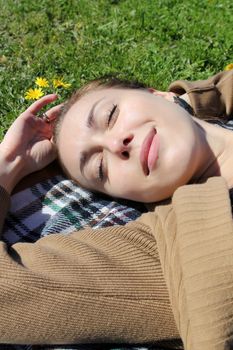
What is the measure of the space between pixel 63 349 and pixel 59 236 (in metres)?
0.48

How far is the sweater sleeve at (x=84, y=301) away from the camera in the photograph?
7.80ft

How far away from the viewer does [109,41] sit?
4.54 m

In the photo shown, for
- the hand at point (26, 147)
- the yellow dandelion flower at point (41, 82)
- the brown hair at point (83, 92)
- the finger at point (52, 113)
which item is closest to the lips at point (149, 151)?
the brown hair at point (83, 92)

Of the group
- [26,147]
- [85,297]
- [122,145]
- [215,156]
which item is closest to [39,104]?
[26,147]

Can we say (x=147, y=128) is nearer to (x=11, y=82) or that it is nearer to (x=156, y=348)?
(x=156, y=348)

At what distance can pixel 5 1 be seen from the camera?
5.07 m

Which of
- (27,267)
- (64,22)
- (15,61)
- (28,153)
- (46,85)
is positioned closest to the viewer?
(27,267)

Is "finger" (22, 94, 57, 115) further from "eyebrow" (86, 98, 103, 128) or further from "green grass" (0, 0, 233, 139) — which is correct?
"eyebrow" (86, 98, 103, 128)

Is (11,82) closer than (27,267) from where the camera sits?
No

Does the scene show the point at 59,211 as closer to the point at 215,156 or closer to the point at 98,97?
the point at 98,97

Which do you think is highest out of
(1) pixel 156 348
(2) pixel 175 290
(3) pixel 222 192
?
(3) pixel 222 192

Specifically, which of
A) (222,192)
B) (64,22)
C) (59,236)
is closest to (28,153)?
(59,236)

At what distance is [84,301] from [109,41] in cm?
261

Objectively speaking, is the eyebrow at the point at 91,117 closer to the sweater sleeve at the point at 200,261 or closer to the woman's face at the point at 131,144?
the woman's face at the point at 131,144
